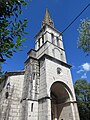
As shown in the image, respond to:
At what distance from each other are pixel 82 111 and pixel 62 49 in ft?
41.7

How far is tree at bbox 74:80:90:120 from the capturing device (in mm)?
20969

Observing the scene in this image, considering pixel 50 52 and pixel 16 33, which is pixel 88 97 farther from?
pixel 16 33

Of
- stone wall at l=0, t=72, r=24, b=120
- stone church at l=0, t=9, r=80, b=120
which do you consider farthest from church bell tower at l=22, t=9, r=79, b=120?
stone wall at l=0, t=72, r=24, b=120

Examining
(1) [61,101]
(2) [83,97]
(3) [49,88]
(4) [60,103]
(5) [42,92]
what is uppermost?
(3) [49,88]

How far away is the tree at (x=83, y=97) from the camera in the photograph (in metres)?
21.0

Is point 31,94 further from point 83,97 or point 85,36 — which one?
point 83,97

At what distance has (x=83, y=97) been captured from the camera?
23203 millimetres

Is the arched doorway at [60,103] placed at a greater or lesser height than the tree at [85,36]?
lesser

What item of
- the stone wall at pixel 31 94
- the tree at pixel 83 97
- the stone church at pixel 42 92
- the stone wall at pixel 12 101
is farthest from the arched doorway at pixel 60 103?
the tree at pixel 83 97

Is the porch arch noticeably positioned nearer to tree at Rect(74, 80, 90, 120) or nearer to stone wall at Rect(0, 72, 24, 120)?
stone wall at Rect(0, 72, 24, 120)

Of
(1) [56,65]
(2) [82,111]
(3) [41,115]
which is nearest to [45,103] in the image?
(3) [41,115]

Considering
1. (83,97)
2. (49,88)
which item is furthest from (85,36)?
(83,97)

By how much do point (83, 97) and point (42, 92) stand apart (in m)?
14.4

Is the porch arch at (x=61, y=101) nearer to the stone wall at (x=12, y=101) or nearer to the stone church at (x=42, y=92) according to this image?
the stone church at (x=42, y=92)
